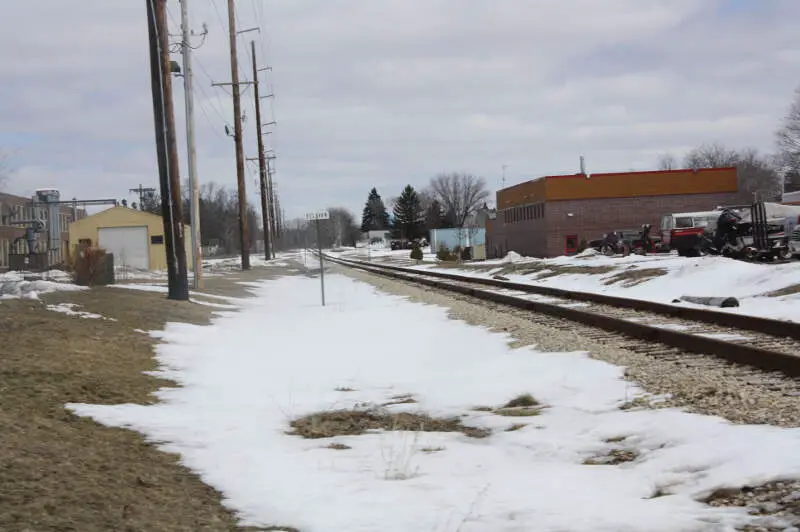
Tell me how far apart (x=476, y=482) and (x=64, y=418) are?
11.2 feet

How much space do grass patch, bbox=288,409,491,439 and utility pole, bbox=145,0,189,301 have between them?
12557 mm

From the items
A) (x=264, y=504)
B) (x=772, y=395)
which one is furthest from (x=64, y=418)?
(x=772, y=395)

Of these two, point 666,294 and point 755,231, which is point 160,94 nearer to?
point 666,294

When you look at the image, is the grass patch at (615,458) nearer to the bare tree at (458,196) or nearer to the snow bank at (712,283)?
the snow bank at (712,283)

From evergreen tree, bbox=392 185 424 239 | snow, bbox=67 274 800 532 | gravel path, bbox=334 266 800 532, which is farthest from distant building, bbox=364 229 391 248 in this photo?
snow, bbox=67 274 800 532

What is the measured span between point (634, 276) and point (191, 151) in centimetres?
1439

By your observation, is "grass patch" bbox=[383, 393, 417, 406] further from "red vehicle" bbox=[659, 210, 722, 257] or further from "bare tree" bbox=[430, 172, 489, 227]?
"bare tree" bbox=[430, 172, 489, 227]

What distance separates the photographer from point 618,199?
66188 millimetres

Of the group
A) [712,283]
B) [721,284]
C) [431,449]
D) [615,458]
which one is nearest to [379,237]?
[712,283]

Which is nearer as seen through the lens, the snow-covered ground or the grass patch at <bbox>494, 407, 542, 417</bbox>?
the grass patch at <bbox>494, 407, 542, 417</bbox>

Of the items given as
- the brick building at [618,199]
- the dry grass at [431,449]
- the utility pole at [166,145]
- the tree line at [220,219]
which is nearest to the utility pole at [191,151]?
the utility pole at [166,145]

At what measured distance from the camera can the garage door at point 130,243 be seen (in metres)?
50.1

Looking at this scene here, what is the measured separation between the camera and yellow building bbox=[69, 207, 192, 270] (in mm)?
50156

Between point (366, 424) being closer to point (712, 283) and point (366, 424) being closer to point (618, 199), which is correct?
point (712, 283)
